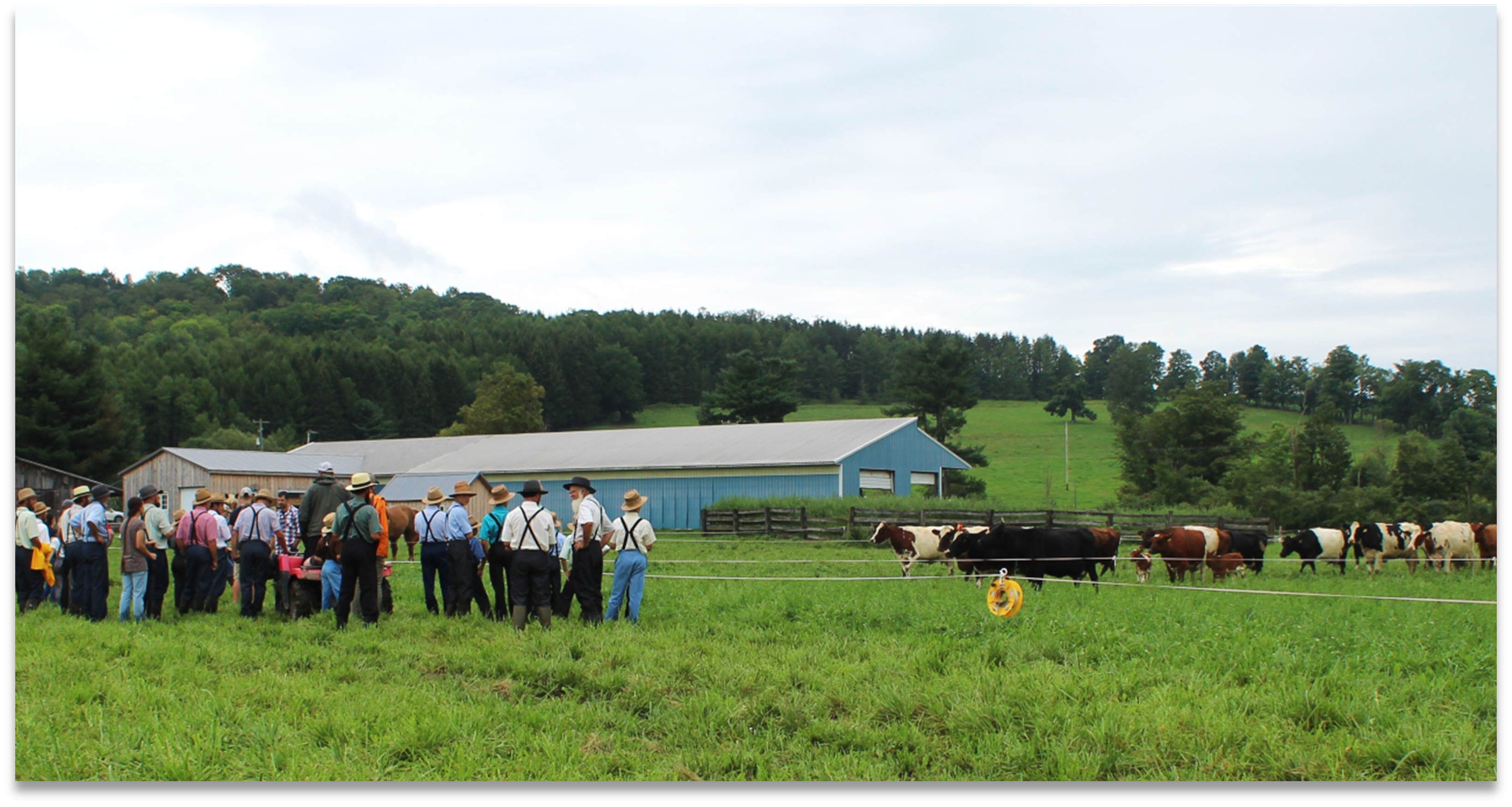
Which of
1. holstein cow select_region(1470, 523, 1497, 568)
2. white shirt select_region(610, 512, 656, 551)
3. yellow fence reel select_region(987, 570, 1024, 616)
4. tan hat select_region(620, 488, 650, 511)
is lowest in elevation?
holstein cow select_region(1470, 523, 1497, 568)

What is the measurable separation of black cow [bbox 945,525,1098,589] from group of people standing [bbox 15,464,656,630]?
625 centimetres

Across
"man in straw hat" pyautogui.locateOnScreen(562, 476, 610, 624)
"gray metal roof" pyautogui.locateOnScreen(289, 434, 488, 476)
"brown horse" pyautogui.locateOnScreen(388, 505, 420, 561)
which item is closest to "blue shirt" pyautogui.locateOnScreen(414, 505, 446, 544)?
"man in straw hat" pyautogui.locateOnScreen(562, 476, 610, 624)

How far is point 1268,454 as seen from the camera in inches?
2122

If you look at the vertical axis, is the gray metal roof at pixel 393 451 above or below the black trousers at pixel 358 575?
above

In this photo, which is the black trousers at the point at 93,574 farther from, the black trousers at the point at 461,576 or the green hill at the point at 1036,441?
the green hill at the point at 1036,441

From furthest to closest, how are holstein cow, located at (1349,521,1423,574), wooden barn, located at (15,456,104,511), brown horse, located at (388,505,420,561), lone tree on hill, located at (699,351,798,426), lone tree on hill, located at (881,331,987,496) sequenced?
lone tree on hill, located at (699,351,798,426) → lone tree on hill, located at (881,331,987,496) → wooden barn, located at (15,456,104,511) → brown horse, located at (388,505,420,561) → holstein cow, located at (1349,521,1423,574)

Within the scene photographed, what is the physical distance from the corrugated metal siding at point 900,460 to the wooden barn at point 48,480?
2716cm

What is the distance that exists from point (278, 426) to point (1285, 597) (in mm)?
78427

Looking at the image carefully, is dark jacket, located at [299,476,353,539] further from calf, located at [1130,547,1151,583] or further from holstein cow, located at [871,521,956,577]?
calf, located at [1130,547,1151,583]

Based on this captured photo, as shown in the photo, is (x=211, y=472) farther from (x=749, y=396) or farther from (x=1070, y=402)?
(x=1070, y=402)

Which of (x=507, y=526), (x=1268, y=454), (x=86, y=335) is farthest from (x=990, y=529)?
(x=86, y=335)

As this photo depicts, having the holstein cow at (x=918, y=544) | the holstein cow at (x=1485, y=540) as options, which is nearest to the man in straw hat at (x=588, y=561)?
the holstein cow at (x=918, y=544)

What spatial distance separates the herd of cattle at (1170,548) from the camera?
54.1 feet

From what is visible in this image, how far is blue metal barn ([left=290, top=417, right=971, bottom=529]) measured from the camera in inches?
1406
